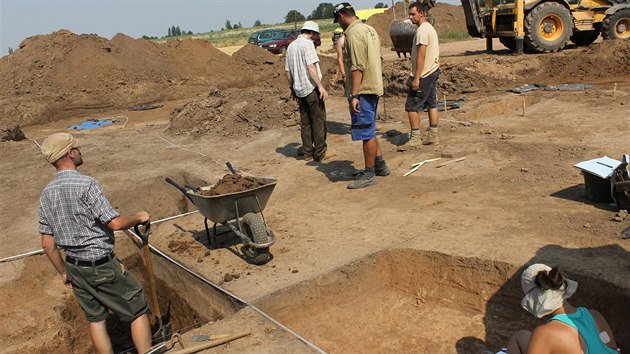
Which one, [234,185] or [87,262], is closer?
[87,262]

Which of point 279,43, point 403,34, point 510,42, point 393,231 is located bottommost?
point 393,231

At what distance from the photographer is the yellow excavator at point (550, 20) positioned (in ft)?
52.5

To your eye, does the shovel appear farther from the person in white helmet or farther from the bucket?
the bucket

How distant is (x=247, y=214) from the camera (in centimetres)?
527

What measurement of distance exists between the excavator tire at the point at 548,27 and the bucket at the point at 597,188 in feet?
38.2

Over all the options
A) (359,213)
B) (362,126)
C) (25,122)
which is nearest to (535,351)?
Result: (359,213)

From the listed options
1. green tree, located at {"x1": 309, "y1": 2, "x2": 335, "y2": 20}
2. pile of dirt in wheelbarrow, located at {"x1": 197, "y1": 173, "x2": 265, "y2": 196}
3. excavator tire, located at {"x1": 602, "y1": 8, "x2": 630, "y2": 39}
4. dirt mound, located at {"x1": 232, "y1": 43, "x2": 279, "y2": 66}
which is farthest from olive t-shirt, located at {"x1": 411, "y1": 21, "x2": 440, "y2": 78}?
green tree, located at {"x1": 309, "y1": 2, "x2": 335, "y2": 20}

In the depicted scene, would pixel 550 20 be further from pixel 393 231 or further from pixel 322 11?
pixel 322 11

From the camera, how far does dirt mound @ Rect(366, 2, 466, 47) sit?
1572 inches

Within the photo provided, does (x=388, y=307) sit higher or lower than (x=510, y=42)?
lower

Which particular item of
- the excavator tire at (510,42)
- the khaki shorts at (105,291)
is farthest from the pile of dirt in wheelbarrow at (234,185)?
the excavator tire at (510,42)

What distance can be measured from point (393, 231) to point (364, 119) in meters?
1.66

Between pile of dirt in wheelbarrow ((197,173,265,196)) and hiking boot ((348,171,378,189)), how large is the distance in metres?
1.69

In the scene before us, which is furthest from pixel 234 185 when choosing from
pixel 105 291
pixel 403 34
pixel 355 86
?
pixel 403 34
